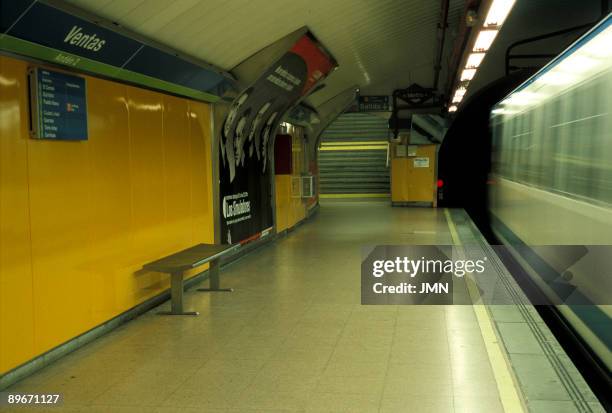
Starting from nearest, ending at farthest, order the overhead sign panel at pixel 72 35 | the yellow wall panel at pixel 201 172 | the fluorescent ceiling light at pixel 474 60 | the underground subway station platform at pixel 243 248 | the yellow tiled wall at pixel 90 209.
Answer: the overhead sign panel at pixel 72 35
the underground subway station platform at pixel 243 248
the yellow tiled wall at pixel 90 209
the yellow wall panel at pixel 201 172
the fluorescent ceiling light at pixel 474 60

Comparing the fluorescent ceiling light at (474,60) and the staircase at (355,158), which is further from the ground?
the fluorescent ceiling light at (474,60)

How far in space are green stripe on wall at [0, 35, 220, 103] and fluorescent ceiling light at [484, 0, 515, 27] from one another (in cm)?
326

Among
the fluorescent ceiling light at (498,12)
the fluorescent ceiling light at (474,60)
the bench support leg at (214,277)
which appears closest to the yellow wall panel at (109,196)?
the bench support leg at (214,277)

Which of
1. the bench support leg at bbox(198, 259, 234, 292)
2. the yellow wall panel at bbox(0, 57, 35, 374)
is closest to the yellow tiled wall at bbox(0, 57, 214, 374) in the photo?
the yellow wall panel at bbox(0, 57, 35, 374)

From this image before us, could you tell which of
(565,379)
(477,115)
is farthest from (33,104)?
(477,115)

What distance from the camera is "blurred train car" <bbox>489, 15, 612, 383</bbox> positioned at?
4.45 m

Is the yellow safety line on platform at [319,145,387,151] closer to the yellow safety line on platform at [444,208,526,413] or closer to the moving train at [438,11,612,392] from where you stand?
the moving train at [438,11,612,392]

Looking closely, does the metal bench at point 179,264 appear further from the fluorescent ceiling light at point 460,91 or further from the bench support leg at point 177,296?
the fluorescent ceiling light at point 460,91

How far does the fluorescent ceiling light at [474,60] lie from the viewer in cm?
832

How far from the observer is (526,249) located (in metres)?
8.80

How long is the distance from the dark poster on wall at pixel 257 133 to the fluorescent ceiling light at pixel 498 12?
3052 millimetres

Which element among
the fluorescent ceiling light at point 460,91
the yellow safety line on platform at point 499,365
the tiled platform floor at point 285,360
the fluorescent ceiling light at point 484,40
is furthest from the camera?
the fluorescent ceiling light at point 460,91

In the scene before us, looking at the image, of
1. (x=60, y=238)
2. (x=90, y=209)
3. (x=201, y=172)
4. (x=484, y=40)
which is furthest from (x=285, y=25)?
(x=60, y=238)

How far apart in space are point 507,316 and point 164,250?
3.61 m
